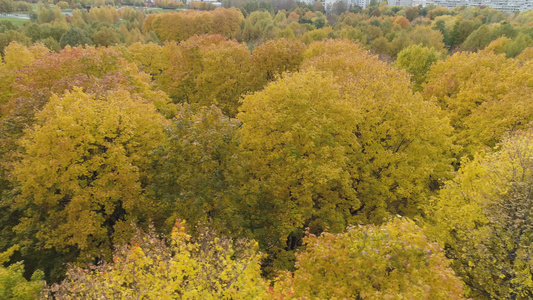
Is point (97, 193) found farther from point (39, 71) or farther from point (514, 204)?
point (514, 204)

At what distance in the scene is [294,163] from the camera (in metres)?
20.5

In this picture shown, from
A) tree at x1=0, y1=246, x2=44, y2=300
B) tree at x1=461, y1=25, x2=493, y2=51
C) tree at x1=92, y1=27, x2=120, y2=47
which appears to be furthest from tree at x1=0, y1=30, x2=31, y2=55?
tree at x1=461, y1=25, x2=493, y2=51

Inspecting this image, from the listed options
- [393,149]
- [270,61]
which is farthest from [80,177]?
[270,61]

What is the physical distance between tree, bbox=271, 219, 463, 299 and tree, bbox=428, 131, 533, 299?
4.04 m

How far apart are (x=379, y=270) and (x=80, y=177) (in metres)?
18.4

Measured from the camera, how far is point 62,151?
1856 centimetres

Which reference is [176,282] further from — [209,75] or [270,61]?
[270,61]

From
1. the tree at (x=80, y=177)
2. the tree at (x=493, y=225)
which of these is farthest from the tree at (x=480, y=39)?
the tree at (x=80, y=177)

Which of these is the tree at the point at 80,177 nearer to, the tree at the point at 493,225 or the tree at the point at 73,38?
the tree at the point at 493,225

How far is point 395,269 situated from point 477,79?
1231 inches

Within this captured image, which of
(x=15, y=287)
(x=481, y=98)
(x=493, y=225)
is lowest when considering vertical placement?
(x=15, y=287)

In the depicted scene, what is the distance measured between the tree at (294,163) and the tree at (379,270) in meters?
6.51

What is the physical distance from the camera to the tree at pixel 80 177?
726 inches

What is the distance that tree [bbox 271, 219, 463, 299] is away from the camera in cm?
1111
